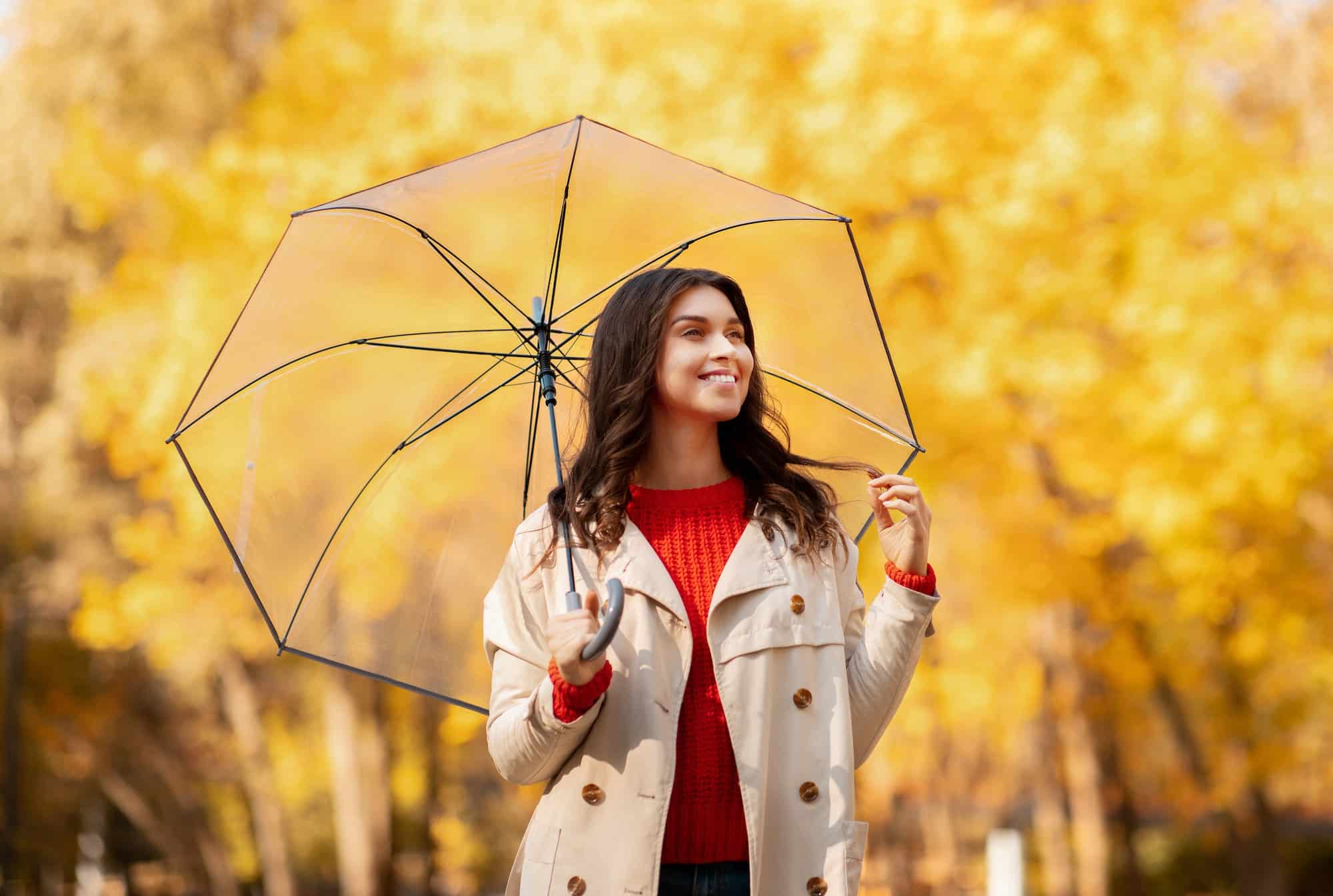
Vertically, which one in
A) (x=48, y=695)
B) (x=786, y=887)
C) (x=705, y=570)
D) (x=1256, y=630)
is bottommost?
(x=786, y=887)

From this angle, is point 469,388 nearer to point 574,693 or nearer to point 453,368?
point 453,368

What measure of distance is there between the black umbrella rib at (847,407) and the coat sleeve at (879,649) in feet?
1.72

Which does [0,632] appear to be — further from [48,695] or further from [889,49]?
[889,49]

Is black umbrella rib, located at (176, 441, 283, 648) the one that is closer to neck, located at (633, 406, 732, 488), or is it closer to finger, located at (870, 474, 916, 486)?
neck, located at (633, 406, 732, 488)

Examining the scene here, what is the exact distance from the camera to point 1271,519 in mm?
9000

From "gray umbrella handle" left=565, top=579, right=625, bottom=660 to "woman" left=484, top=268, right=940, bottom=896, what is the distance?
25mm

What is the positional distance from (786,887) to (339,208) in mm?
1590

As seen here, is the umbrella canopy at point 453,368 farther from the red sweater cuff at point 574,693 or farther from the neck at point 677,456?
the red sweater cuff at point 574,693

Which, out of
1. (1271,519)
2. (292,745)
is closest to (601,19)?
(1271,519)

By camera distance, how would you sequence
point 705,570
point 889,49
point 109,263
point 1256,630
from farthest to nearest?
point 109,263 → point 1256,630 → point 889,49 → point 705,570

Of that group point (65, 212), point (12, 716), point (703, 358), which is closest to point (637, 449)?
point (703, 358)

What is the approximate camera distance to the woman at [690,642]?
243 cm

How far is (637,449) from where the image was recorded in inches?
106

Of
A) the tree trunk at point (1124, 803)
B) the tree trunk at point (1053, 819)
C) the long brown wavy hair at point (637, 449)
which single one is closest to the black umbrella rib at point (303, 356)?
the long brown wavy hair at point (637, 449)
